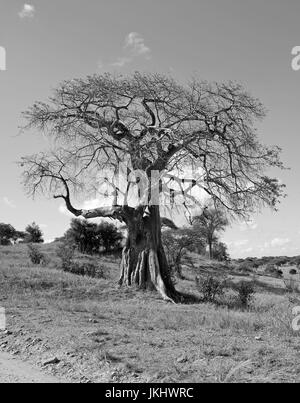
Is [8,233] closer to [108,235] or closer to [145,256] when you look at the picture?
[108,235]

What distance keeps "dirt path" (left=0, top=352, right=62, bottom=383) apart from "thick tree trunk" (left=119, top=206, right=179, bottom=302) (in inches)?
456

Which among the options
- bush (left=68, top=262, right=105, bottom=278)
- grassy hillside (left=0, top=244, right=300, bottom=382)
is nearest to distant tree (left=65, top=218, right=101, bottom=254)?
bush (left=68, top=262, right=105, bottom=278)

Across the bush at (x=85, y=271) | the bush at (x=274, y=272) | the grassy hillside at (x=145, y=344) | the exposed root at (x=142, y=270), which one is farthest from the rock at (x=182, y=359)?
the bush at (x=274, y=272)

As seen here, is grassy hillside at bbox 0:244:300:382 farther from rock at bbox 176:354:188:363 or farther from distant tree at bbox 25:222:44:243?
distant tree at bbox 25:222:44:243

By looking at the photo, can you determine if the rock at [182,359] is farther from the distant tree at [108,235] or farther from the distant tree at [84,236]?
the distant tree at [108,235]

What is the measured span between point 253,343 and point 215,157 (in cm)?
1090

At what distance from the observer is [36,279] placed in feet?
60.8

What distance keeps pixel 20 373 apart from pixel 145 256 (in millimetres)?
12599

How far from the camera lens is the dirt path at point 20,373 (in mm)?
6441

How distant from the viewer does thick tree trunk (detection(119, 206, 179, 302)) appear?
1895 cm

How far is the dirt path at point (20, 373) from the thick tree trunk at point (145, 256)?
38.0 ft

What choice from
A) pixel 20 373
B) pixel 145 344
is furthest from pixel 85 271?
pixel 20 373
